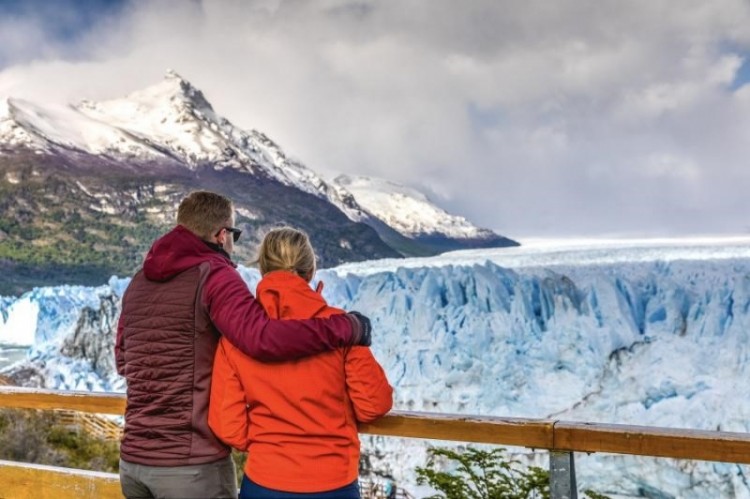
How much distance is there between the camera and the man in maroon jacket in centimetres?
136

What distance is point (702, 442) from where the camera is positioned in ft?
4.25

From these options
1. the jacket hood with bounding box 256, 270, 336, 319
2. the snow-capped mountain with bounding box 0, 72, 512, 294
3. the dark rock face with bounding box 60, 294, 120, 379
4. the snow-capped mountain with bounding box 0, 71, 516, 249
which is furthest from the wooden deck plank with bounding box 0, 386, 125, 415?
the snow-capped mountain with bounding box 0, 71, 516, 249

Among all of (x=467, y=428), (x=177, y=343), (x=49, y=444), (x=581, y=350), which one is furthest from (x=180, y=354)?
(x=49, y=444)

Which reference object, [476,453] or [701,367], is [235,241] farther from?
[701,367]

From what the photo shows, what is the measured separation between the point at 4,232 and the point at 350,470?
38071mm

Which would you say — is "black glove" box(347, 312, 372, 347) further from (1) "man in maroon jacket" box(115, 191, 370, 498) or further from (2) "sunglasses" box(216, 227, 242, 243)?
(2) "sunglasses" box(216, 227, 242, 243)

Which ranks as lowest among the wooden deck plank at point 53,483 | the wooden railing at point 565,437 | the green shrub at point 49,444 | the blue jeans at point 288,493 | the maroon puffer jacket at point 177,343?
the green shrub at point 49,444

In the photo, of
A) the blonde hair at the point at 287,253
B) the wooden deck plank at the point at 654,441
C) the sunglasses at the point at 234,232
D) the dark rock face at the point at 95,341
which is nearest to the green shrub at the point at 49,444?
the dark rock face at the point at 95,341

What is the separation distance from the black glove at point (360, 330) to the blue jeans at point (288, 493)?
27cm

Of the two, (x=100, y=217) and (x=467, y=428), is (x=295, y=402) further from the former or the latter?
(x=100, y=217)

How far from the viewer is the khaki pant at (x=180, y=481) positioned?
1.37m

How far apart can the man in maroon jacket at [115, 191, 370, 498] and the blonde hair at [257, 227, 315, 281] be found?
0.22 ft

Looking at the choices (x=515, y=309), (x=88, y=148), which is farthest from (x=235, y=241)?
(x=88, y=148)

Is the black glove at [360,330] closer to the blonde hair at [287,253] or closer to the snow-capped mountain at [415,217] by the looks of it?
the blonde hair at [287,253]
